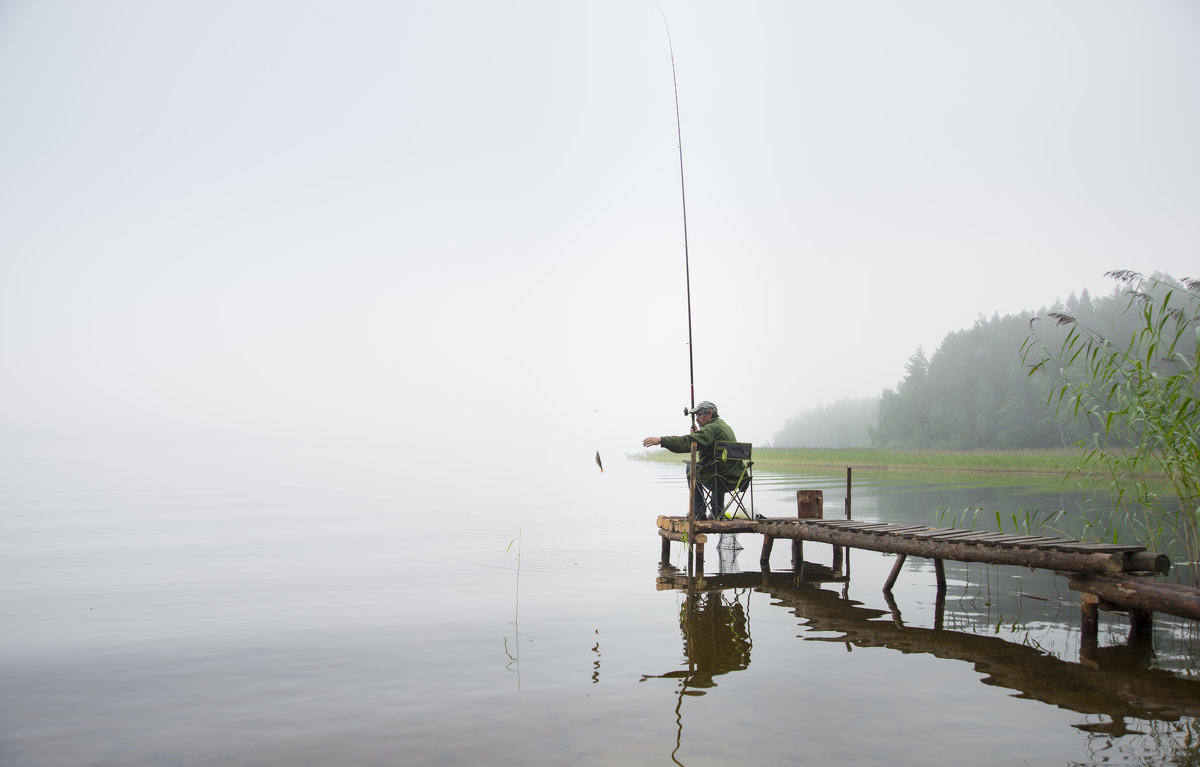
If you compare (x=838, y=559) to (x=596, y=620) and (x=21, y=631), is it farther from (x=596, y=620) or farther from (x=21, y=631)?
(x=21, y=631)

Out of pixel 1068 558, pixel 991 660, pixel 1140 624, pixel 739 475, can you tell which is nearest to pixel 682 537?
pixel 739 475

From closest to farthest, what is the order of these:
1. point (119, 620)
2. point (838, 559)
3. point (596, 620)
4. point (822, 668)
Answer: point (822, 668) → point (596, 620) → point (119, 620) → point (838, 559)

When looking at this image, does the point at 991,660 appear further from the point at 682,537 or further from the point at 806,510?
the point at 682,537

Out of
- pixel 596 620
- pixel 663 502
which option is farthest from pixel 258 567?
pixel 663 502

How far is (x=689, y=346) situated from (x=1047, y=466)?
1291 inches

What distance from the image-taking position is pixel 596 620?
28.4ft

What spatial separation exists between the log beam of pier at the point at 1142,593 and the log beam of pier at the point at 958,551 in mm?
133

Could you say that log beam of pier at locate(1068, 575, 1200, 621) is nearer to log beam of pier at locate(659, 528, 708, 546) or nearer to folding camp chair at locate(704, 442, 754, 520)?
folding camp chair at locate(704, 442, 754, 520)

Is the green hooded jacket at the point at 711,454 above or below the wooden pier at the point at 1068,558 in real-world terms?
above

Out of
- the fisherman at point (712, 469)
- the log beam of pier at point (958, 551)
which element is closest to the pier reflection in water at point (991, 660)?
the log beam of pier at point (958, 551)

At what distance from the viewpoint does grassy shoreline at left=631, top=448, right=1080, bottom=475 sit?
129 feet

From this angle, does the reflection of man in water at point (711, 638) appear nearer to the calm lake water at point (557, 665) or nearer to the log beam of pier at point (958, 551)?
the calm lake water at point (557, 665)

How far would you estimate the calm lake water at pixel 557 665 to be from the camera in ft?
Answer: 16.3

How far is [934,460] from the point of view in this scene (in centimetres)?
4147
